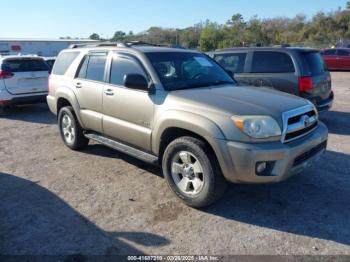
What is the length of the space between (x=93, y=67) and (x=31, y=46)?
47.1 metres

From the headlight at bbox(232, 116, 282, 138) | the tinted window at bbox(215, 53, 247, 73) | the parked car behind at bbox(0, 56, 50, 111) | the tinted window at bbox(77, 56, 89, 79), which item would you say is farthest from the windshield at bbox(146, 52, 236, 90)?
the parked car behind at bbox(0, 56, 50, 111)

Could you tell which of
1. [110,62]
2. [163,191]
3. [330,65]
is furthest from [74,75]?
[330,65]

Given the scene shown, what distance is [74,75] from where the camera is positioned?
6098 mm

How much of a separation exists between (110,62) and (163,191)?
2094 millimetres

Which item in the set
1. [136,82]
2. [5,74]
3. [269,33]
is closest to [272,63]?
[136,82]

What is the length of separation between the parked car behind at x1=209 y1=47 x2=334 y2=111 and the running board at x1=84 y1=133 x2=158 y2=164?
337 centimetres

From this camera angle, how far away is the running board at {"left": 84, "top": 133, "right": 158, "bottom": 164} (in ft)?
15.2

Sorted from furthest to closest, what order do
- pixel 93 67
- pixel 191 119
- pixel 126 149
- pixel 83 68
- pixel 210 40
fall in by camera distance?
pixel 210 40, pixel 83 68, pixel 93 67, pixel 126 149, pixel 191 119

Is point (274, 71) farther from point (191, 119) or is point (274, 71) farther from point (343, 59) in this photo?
point (343, 59)

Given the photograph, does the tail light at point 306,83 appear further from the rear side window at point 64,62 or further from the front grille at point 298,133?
the rear side window at point 64,62

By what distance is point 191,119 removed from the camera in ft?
12.9

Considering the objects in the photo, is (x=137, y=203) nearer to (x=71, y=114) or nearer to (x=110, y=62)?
(x=110, y=62)

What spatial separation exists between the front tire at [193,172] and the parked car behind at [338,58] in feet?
72.4

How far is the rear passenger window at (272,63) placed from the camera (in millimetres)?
7614
